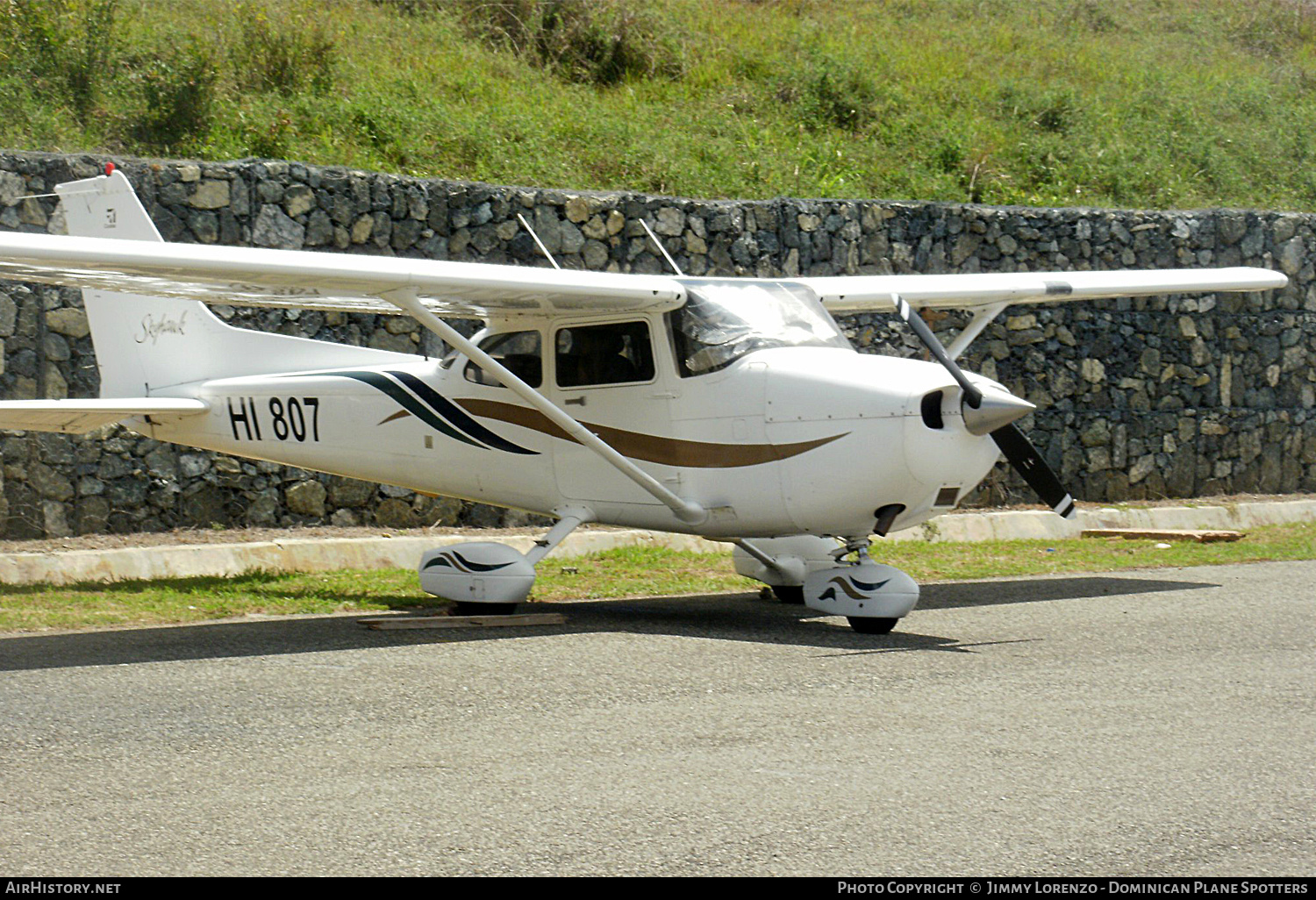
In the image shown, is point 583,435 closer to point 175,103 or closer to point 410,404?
point 410,404

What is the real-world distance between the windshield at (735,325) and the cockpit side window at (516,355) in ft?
3.74

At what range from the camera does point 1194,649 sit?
7.44 meters

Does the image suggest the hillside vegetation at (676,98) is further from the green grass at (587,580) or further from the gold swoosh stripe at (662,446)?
the gold swoosh stripe at (662,446)

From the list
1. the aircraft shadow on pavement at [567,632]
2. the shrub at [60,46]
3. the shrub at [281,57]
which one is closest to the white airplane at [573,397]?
the aircraft shadow on pavement at [567,632]

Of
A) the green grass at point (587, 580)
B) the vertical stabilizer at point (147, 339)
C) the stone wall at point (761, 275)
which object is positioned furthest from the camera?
the stone wall at point (761, 275)

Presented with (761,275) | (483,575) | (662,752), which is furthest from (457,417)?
(662,752)

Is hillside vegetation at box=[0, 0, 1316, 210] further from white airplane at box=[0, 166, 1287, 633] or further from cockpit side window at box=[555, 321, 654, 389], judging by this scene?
cockpit side window at box=[555, 321, 654, 389]

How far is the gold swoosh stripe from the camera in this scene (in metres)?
8.43

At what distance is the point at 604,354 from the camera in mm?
9250

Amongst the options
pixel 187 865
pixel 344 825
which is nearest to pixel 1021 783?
pixel 344 825

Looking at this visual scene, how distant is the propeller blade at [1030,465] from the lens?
9.03 meters

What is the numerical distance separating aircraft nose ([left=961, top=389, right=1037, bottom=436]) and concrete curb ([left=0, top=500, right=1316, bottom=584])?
207 inches

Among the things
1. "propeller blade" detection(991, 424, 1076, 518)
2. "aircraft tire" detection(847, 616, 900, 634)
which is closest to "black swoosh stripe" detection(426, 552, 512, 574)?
"aircraft tire" detection(847, 616, 900, 634)

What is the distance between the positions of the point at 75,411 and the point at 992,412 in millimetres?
Result: 6114
